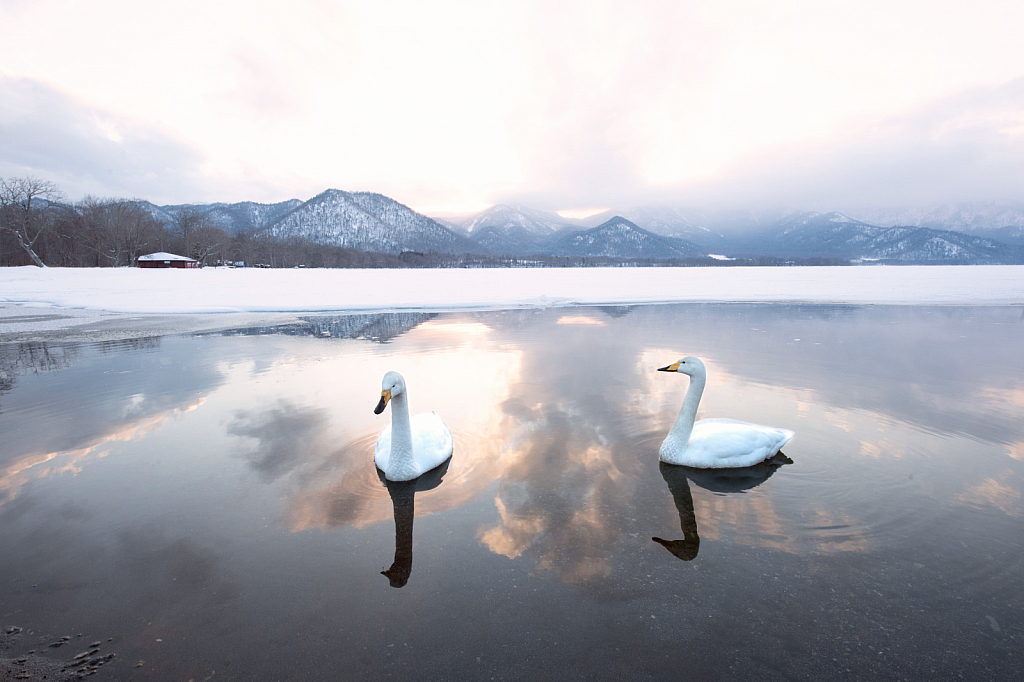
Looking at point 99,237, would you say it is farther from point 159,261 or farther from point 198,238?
point 198,238

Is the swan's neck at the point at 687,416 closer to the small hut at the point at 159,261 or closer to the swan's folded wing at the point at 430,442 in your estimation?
the swan's folded wing at the point at 430,442

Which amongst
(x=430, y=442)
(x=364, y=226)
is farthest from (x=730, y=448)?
(x=364, y=226)

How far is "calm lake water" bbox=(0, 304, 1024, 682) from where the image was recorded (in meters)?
2.54

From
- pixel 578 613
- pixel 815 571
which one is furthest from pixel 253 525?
pixel 815 571

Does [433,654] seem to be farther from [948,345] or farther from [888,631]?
[948,345]

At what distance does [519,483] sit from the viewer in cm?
439

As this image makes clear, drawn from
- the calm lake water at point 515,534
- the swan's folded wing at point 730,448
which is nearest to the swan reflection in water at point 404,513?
the calm lake water at point 515,534

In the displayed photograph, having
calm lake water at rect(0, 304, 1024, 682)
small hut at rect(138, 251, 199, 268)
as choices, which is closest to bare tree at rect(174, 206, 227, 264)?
small hut at rect(138, 251, 199, 268)

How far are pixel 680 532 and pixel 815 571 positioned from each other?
862mm

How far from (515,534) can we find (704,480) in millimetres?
2012

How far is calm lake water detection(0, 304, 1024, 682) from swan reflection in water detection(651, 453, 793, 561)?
0.11ft

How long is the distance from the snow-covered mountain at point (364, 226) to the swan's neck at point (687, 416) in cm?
16440

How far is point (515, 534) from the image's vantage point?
3.59 meters

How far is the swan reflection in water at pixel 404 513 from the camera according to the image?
3162 mm
